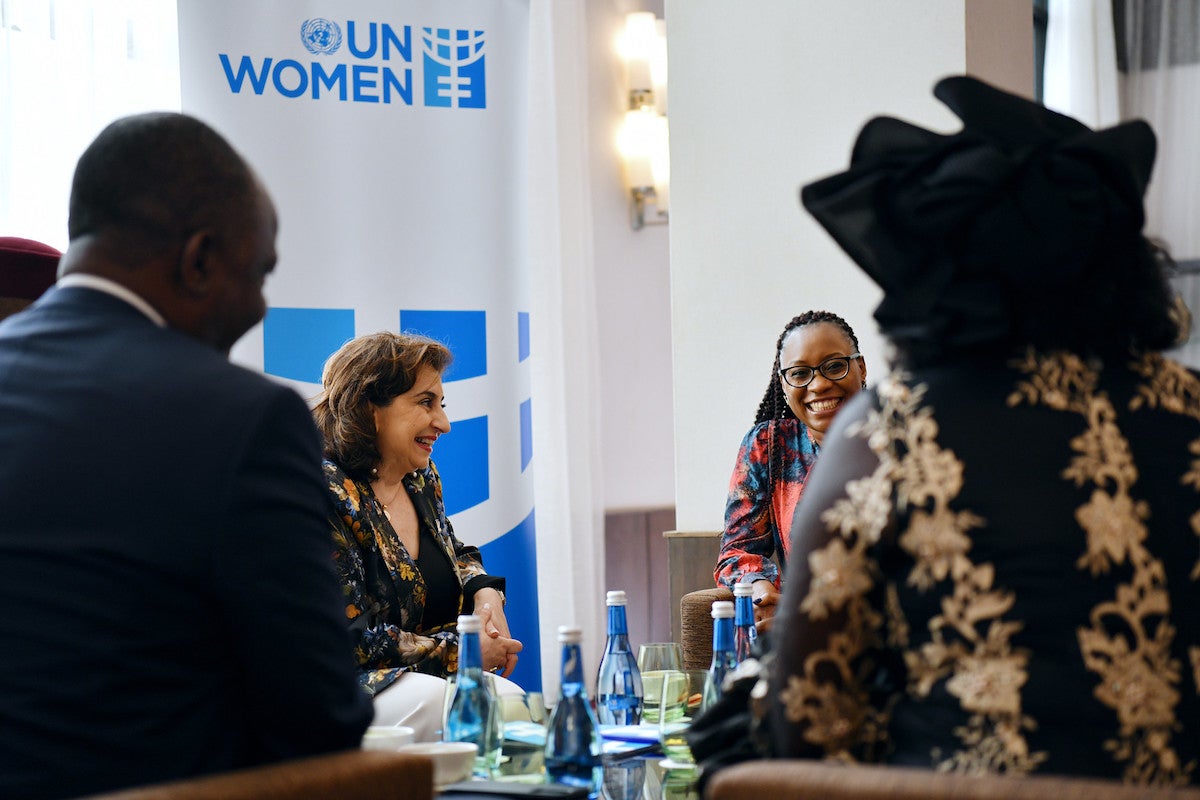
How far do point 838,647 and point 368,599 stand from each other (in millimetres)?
1837

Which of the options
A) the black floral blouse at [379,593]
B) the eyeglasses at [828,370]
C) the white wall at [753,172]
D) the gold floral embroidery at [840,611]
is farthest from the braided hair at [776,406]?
the gold floral embroidery at [840,611]

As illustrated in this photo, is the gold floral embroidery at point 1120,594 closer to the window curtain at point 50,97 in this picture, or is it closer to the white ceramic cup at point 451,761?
the white ceramic cup at point 451,761

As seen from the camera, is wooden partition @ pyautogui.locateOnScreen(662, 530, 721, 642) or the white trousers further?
wooden partition @ pyautogui.locateOnScreen(662, 530, 721, 642)

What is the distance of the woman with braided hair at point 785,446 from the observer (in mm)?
3303

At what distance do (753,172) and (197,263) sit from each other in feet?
9.95

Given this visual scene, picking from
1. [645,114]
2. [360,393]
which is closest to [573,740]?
[360,393]

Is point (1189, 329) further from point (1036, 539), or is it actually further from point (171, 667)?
point (171, 667)

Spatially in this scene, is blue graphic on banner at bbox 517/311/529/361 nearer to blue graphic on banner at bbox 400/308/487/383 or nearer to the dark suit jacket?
blue graphic on banner at bbox 400/308/487/383

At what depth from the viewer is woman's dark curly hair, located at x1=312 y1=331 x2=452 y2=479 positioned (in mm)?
3125

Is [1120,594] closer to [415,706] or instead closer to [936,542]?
[936,542]

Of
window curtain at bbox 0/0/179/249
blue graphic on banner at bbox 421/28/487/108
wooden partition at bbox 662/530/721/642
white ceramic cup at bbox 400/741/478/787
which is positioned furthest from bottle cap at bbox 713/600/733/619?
blue graphic on banner at bbox 421/28/487/108

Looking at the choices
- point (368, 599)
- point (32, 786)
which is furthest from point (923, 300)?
point (368, 599)

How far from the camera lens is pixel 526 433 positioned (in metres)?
4.70

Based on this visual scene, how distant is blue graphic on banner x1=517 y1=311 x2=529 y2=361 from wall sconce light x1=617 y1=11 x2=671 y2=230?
45.0 inches
